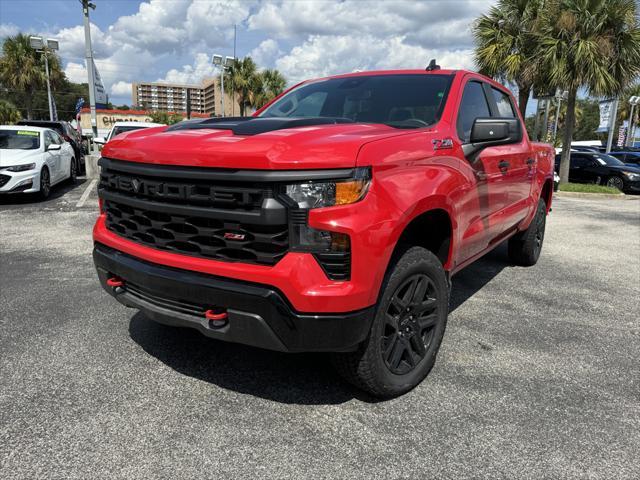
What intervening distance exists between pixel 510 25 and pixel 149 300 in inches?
703

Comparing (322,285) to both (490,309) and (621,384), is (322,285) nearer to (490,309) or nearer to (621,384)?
(621,384)

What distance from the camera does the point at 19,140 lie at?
32.0ft

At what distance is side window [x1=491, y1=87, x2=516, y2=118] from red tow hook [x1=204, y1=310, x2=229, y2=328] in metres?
3.05

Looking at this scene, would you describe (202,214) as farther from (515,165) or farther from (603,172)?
(603,172)

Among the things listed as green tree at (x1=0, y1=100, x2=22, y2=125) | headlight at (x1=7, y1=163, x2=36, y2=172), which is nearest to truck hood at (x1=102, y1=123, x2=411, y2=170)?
headlight at (x1=7, y1=163, x2=36, y2=172)

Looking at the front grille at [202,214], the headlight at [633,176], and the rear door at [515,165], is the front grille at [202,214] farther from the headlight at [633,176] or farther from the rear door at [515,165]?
the headlight at [633,176]

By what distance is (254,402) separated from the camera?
2.57 metres

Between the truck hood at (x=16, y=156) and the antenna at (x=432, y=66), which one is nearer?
the antenna at (x=432, y=66)

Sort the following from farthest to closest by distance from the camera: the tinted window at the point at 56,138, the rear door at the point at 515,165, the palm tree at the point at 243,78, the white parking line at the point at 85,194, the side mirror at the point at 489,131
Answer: the palm tree at the point at 243,78 < the tinted window at the point at 56,138 < the white parking line at the point at 85,194 < the rear door at the point at 515,165 < the side mirror at the point at 489,131

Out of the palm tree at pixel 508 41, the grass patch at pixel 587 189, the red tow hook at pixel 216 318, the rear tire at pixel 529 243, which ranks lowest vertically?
the grass patch at pixel 587 189

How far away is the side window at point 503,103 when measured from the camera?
4181 mm

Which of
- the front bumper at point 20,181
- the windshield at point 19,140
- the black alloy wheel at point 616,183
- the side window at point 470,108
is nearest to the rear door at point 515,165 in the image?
the side window at point 470,108

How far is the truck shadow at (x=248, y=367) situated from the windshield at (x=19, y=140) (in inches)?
309

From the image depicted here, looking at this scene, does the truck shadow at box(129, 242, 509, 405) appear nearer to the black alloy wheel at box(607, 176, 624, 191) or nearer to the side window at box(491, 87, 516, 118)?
the side window at box(491, 87, 516, 118)
